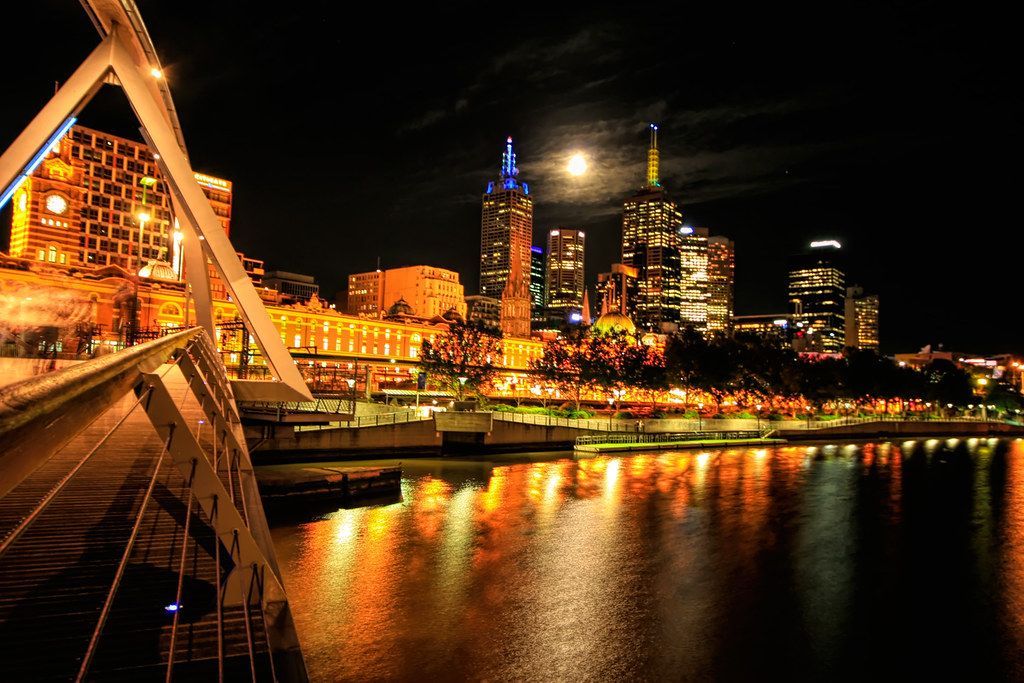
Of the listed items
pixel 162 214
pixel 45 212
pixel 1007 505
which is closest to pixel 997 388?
pixel 1007 505

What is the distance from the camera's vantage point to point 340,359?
110000mm

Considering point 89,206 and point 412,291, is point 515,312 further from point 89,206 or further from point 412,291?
point 89,206

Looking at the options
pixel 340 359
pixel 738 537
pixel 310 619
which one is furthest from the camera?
pixel 340 359

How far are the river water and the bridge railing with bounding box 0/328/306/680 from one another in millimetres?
6684

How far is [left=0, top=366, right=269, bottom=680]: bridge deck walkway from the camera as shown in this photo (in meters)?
6.19

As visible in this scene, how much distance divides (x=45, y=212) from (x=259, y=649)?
114751 millimetres

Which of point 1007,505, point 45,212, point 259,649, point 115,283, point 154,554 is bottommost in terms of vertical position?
point 1007,505

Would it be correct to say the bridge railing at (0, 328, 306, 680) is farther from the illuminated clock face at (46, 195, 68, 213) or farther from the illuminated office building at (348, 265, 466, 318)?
the illuminated office building at (348, 265, 466, 318)

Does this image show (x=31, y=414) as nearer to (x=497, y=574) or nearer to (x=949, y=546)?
(x=497, y=574)

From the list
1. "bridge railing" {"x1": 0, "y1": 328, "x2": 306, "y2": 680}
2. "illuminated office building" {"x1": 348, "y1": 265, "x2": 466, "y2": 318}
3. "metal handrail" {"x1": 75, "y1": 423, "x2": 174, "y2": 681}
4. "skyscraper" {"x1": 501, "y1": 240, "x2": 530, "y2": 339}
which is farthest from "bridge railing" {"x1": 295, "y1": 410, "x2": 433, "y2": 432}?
"skyscraper" {"x1": 501, "y1": 240, "x2": 530, "y2": 339}

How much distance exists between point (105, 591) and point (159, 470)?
147 centimetres

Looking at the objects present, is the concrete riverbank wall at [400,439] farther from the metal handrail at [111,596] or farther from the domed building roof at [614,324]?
the domed building roof at [614,324]

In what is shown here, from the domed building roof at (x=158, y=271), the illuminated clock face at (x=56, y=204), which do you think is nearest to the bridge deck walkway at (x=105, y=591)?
the domed building roof at (x=158, y=271)

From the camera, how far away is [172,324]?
89500mm
